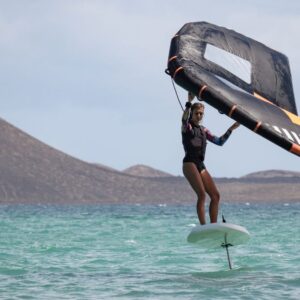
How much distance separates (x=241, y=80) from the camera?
60.3ft

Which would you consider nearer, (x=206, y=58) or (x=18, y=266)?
(x=206, y=58)

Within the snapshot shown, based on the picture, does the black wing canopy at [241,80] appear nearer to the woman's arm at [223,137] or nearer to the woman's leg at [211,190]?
the woman's arm at [223,137]

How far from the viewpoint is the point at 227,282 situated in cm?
2153

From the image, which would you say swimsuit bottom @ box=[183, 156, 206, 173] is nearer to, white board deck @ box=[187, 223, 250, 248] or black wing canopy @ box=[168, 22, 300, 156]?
white board deck @ box=[187, 223, 250, 248]

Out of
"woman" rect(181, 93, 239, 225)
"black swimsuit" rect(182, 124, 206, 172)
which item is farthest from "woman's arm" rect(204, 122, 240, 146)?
"black swimsuit" rect(182, 124, 206, 172)

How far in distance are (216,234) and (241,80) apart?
307 centimetres

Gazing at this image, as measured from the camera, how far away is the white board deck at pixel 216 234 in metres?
19.0

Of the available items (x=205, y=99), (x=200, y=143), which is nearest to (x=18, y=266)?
(x=200, y=143)

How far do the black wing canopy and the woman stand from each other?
2.45ft

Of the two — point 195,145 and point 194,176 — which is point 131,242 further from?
point 195,145

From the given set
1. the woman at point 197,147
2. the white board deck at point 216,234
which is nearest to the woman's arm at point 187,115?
the woman at point 197,147

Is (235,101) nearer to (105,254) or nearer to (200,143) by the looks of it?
(200,143)

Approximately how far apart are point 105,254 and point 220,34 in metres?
15.3

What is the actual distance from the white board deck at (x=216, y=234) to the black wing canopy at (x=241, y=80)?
253 centimetres
